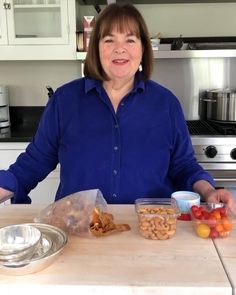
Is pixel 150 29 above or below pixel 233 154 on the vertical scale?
above

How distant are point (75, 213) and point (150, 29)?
1.98m

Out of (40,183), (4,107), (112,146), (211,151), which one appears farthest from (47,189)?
(112,146)

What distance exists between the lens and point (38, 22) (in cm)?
244

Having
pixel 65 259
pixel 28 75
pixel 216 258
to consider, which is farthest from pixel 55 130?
pixel 28 75

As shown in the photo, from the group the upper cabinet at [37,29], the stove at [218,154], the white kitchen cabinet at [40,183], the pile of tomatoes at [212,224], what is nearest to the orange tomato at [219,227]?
the pile of tomatoes at [212,224]

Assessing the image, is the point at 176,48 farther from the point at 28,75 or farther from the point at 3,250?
the point at 3,250

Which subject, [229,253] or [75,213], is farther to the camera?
[75,213]

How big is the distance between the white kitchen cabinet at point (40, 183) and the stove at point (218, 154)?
86 centimetres

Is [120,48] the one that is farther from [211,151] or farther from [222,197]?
[211,151]

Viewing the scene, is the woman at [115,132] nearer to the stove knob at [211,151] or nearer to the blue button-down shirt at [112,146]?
the blue button-down shirt at [112,146]

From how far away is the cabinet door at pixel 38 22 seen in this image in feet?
7.79

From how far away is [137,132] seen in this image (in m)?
1.38

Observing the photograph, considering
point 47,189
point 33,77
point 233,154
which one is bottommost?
point 47,189

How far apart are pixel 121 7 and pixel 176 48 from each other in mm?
1152
